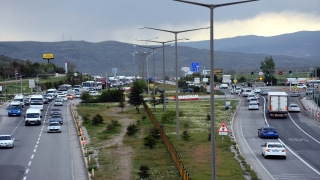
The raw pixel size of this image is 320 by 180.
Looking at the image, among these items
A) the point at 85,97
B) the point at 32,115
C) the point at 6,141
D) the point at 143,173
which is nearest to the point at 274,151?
the point at 143,173

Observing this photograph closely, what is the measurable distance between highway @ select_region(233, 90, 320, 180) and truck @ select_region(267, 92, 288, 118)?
40.4 inches

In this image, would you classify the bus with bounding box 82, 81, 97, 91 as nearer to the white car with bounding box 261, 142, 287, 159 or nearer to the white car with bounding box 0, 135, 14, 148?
the white car with bounding box 0, 135, 14, 148

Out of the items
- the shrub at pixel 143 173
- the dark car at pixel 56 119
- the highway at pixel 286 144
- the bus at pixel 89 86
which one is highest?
the bus at pixel 89 86

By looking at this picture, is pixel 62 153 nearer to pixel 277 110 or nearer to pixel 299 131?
pixel 299 131

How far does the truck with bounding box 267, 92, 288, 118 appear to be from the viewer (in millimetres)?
70938

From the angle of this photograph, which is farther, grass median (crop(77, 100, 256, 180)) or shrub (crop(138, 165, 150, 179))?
grass median (crop(77, 100, 256, 180))

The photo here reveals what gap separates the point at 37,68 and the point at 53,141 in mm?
130971

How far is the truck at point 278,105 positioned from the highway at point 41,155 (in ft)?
81.9

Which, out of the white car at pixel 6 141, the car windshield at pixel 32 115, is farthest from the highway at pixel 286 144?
the car windshield at pixel 32 115

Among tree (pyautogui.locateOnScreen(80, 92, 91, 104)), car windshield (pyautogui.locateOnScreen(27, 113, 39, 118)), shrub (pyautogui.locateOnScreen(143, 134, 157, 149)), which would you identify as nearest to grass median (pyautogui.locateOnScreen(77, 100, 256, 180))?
shrub (pyautogui.locateOnScreen(143, 134, 157, 149))

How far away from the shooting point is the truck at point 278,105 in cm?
7094

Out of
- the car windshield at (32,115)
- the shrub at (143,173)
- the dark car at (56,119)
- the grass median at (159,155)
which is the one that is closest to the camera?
the shrub at (143,173)

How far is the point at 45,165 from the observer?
3653cm

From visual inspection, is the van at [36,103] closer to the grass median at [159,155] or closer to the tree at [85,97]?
the tree at [85,97]
